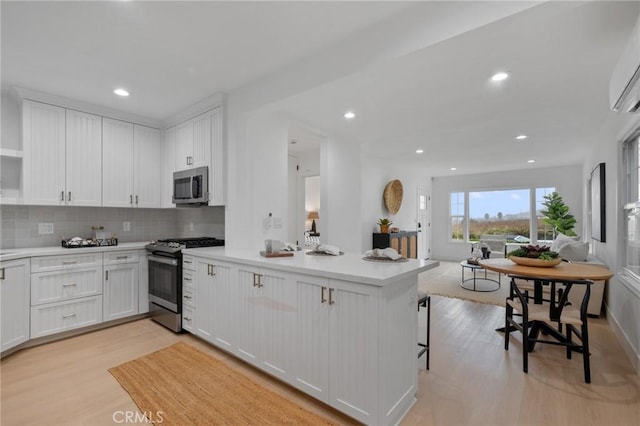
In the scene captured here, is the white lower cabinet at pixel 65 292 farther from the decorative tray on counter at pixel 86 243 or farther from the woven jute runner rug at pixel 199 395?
the woven jute runner rug at pixel 199 395

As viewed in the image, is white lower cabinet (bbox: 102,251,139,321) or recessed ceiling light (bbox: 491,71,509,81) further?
white lower cabinet (bbox: 102,251,139,321)

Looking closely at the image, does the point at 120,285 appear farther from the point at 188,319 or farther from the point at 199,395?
the point at 199,395

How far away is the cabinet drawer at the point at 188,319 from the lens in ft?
9.78

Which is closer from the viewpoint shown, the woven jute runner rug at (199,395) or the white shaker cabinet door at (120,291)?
the woven jute runner rug at (199,395)

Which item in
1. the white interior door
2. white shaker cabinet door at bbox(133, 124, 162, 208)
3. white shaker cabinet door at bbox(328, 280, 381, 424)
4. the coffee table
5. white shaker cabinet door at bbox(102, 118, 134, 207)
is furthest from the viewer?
the white interior door

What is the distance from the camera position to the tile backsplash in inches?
124

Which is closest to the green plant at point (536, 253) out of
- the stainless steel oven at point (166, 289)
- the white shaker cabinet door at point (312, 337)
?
the white shaker cabinet door at point (312, 337)

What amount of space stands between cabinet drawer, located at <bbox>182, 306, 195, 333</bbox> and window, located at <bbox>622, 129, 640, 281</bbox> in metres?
4.22

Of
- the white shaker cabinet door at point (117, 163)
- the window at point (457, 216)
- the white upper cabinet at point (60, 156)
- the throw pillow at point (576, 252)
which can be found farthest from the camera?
the window at point (457, 216)

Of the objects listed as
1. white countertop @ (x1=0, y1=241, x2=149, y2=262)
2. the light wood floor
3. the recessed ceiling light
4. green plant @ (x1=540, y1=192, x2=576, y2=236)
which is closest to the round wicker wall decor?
green plant @ (x1=540, y1=192, x2=576, y2=236)

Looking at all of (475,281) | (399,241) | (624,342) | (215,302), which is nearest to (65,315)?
(215,302)

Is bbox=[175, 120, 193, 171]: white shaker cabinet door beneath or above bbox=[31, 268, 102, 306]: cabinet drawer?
above

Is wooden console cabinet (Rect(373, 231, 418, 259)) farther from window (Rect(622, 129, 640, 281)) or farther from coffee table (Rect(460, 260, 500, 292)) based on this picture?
window (Rect(622, 129, 640, 281))

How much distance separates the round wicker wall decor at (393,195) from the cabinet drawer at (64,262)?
5043 mm
